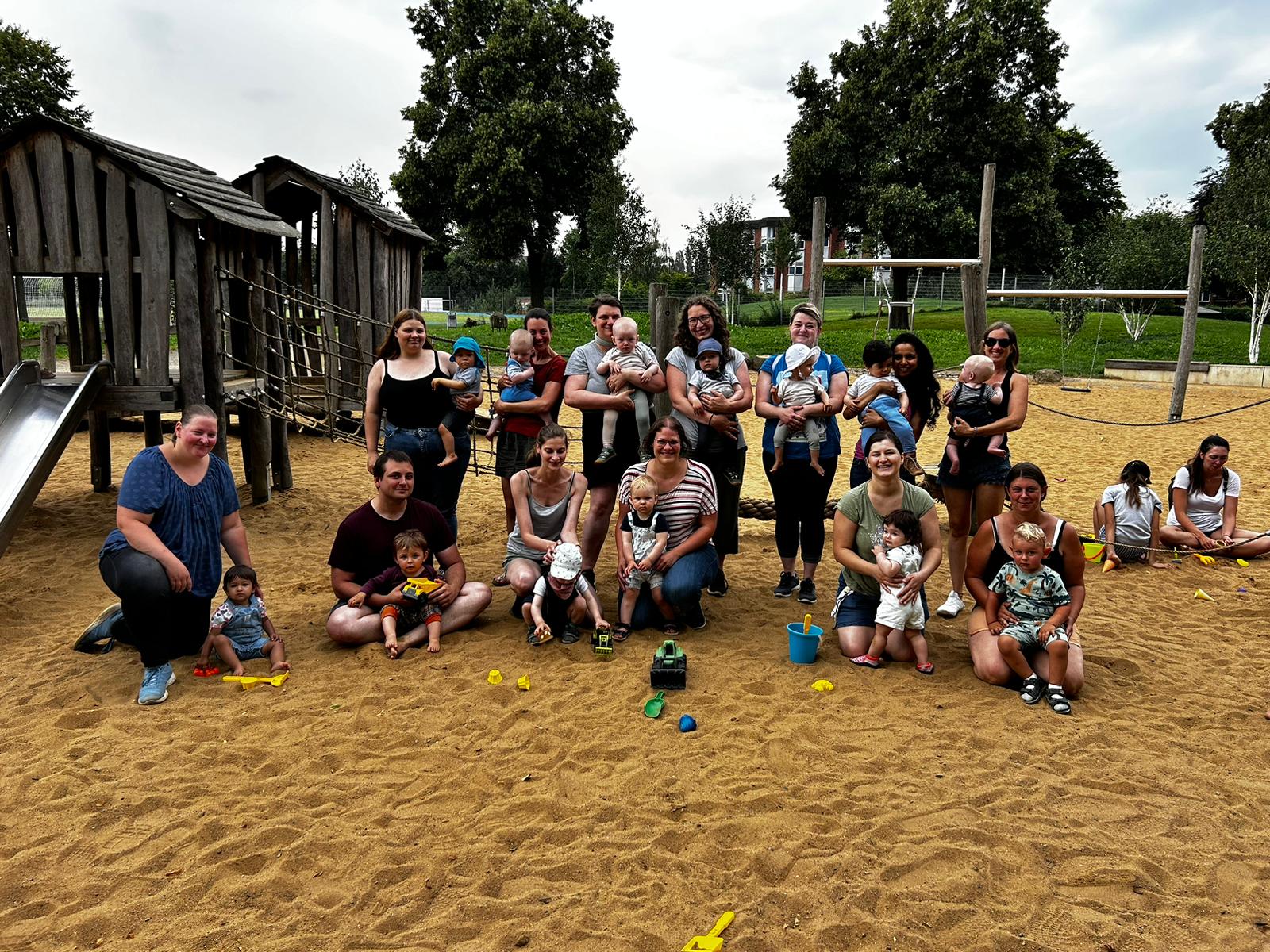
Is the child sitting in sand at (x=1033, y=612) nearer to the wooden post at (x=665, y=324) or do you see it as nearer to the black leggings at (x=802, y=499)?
the black leggings at (x=802, y=499)

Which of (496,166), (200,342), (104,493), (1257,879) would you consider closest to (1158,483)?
(1257,879)

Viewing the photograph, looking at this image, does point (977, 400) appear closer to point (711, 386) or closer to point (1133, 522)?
point (711, 386)

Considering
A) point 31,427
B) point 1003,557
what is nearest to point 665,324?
point 1003,557

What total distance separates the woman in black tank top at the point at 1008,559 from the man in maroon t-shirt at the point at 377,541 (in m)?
2.99

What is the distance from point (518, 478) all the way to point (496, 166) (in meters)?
25.7

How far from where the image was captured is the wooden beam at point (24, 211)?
719cm

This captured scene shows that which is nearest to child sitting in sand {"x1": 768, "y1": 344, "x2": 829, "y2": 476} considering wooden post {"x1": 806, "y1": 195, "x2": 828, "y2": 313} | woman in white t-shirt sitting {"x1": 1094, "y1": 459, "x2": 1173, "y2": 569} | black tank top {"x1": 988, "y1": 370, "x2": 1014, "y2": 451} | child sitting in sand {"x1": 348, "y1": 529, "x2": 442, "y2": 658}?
black tank top {"x1": 988, "y1": 370, "x2": 1014, "y2": 451}

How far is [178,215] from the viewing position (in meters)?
7.34

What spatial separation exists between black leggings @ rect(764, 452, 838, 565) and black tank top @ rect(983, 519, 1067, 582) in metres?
1.14

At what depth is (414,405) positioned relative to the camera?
5750mm

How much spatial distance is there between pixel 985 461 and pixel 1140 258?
24.7 metres

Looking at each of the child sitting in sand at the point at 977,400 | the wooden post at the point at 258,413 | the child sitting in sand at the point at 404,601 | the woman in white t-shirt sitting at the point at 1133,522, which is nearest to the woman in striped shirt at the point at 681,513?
the child sitting in sand at the point at 404,601

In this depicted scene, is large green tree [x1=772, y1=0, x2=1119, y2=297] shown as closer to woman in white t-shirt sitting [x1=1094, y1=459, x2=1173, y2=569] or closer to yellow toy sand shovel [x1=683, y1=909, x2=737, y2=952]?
woman in white t-shirt sitting [x1=1094, y1=459, x2=1173, y2=569]

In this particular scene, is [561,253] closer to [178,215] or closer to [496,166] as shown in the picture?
[496,166]
